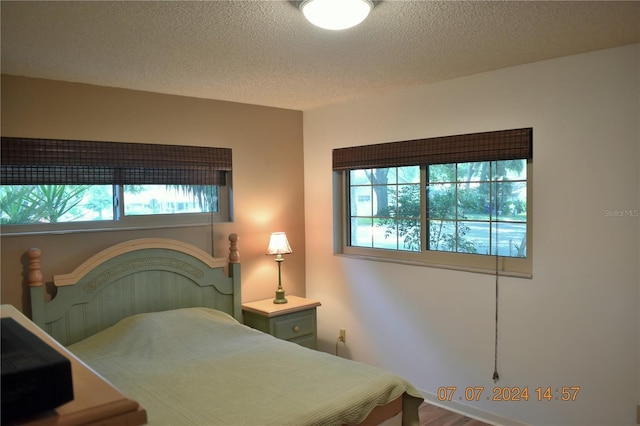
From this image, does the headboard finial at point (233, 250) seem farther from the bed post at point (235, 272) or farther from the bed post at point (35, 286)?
the bed post at point (35, 286)

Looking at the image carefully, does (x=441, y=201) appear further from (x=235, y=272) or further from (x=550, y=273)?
(x=235, y=272)

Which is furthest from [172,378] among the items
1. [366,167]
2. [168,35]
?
[366,167]

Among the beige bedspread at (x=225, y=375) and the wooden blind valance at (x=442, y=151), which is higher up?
the wooden blind valance at (x=442, y=151)

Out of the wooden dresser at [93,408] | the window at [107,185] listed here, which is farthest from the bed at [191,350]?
the wooden dresser at [93,408]

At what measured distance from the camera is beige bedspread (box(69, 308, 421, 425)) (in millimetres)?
2041

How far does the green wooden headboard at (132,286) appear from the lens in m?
2.91

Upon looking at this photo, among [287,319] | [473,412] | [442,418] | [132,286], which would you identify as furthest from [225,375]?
[473,412]

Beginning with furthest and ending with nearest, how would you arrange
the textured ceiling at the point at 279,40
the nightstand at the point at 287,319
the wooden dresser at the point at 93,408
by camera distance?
the nightstand at the point at 287,319 → the textured ceiling at the point at 279,40 → the wooden dresser at the point at 93,408

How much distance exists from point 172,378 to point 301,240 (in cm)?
205

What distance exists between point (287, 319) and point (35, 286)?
5.60 feet

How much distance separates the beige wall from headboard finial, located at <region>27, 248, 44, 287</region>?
10cm

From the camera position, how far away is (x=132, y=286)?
3219 mm

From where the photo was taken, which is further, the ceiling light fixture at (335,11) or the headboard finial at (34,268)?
the headboard finial at (34,268)

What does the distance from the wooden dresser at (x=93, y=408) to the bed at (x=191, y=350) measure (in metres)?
1.43
